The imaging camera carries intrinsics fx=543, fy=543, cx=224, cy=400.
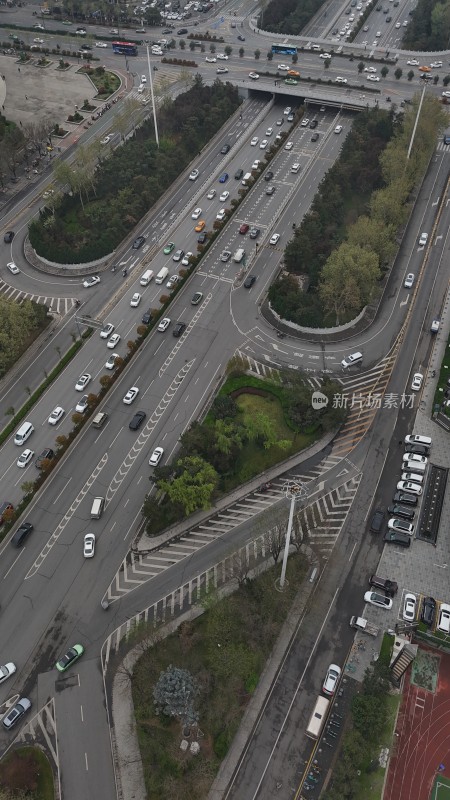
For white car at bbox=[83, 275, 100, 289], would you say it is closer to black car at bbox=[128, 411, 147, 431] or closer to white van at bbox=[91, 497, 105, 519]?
black car at bbox=[128, 411, 147, 431]

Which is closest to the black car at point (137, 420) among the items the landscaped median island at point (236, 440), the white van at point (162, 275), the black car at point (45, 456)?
the landscaped median island at point (236, 440)

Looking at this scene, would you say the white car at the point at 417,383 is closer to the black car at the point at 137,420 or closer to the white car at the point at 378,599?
the white car at the point at 378,599

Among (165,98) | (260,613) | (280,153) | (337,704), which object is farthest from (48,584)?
(165,98)

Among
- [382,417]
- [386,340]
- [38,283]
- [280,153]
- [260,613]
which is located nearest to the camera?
[260,613]

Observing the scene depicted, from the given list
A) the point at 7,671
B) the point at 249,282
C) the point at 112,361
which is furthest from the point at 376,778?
the point at 249,282

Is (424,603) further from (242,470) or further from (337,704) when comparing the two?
→ (242,470)

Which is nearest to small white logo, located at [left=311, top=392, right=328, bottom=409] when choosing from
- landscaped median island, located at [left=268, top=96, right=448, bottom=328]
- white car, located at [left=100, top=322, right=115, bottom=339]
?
landscaped median island, located at [left=268, top=96, right=448, bottom=328]
